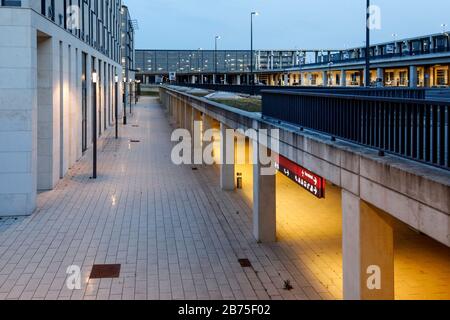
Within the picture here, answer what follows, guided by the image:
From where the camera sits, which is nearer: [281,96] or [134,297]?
[134,297]

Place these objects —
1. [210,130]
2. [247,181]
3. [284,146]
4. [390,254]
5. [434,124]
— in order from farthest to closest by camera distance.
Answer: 1. [210,130]
2. [247,181]
3. [284,146]
4. [390,254]
5. [434,124]

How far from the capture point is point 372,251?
7785 millimetres

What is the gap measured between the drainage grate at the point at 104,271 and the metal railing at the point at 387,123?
500 centimetres

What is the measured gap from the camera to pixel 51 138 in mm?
21125

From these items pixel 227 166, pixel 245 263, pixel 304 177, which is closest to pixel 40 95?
pixel 227 166

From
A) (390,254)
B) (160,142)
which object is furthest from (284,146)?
(160,142)

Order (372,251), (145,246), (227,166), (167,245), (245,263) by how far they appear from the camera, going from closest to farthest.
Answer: (372,251) → (245,263) → (145,246) → (167,245) → (227,166)

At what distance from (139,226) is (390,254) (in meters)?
9.16

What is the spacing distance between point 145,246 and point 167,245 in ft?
1.80

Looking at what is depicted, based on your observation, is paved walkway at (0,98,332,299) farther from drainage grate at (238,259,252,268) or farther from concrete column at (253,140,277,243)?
concrete column at (253,140,277,243)

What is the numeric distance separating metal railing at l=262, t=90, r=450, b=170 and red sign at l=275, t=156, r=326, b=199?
90 cm

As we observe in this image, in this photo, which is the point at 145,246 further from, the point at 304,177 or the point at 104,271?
the point at 304,177

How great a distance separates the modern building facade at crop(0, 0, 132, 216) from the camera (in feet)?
55.1

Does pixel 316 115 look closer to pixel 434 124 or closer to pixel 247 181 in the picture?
pixel 434 124
